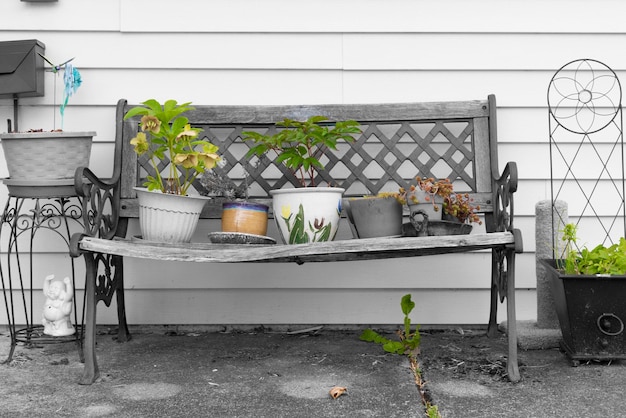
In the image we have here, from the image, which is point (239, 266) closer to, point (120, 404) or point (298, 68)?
point (298, 68)

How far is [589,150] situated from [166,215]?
188 cm

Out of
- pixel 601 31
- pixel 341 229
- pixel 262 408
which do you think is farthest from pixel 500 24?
pixel 262 408

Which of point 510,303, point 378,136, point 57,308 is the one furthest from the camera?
point 378,136

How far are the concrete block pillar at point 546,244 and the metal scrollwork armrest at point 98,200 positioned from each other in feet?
5.70

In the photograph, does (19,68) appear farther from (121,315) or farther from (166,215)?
(121,315)

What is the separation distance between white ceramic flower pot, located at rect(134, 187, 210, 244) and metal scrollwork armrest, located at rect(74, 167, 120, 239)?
0.15 m

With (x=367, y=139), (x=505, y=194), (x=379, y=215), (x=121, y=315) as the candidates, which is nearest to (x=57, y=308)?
(x=121, y=315)

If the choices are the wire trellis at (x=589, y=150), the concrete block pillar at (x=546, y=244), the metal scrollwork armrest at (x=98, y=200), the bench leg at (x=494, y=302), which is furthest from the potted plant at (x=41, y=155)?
the wire trellis at (x=589, y=150)

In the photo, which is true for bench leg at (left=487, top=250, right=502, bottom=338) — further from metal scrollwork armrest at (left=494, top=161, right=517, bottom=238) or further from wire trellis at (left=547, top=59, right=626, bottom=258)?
wire trellis at (left=547, top=59, right=626, bottom=258)

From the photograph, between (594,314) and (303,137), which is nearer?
(594,314)

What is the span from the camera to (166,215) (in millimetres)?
2734

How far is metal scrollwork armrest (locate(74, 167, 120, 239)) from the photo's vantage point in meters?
2.57

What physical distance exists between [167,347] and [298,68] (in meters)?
1.34

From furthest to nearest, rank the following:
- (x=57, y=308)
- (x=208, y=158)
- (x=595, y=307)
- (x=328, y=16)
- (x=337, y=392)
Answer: (x=328, y=16) → (x=57, y=308) → (x=208, y=158) → (x=595, y=307) → (x=337, y=392)
